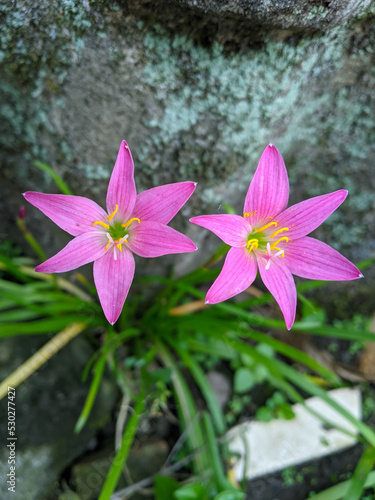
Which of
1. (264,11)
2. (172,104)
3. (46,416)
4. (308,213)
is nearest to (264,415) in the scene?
(46,416)

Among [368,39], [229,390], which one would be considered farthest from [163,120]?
[229,390]

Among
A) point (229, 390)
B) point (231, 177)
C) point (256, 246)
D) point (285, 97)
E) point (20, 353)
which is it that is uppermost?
point (285, 97)

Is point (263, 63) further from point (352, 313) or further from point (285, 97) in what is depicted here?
point (352, 313)

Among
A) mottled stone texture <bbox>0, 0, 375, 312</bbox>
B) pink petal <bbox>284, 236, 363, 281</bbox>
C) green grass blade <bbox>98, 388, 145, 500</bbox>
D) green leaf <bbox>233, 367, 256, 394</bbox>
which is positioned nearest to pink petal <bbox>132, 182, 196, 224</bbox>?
mottled stone texture <bbox>0, 0, 375, 312</bbox>

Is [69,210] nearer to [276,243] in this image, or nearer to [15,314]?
[276,243]

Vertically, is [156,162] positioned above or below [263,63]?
below

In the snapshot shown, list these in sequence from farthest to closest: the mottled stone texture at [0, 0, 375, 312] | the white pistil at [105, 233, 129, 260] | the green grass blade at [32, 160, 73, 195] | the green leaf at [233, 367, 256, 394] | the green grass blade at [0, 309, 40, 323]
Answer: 1. the green leaf at [233, 367, 256, 394]
2. the green grass blade at [0, 309, 40, 323]
3. the green grass blade at [32, 160, 73, 195]
4. the mottled stone texture at [0, 0, 375, 312]
5. the white pistil at [105, 233, 129, 260]

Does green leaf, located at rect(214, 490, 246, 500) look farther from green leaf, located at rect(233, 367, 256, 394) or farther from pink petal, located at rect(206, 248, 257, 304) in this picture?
pink petal, located at rect(206, 248, 257, 304)
